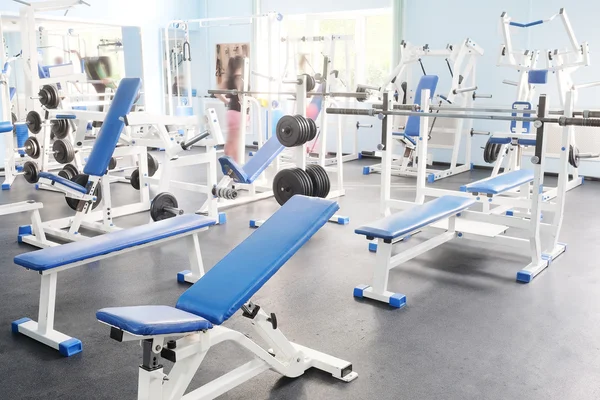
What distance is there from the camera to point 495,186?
390 cm

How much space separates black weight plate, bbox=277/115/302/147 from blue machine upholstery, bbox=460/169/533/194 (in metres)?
1.21

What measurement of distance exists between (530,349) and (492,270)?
110 cm

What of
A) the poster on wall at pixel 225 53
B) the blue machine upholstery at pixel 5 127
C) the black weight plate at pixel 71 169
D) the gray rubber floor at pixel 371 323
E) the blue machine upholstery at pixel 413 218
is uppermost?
the poster on wall at pixel 225 53

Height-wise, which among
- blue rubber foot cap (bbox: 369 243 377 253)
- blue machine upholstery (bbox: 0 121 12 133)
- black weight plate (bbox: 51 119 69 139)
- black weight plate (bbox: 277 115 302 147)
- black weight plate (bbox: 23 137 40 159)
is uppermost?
blue machine upholstery (bbox: 0 121 12 133)

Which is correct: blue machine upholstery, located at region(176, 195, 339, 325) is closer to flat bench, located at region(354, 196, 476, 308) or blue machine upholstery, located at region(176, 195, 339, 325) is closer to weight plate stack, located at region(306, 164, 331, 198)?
flat bench, located at region(354, 196, 476, 308)

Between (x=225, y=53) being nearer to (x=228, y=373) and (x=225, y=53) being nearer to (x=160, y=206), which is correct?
(x=160, y=206)

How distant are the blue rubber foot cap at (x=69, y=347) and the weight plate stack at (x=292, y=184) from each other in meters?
2.10

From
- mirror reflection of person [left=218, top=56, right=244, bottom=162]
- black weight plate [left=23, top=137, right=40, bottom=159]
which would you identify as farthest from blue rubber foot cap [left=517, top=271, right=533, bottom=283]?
mirror reflection of person [left=218, top=56, right=244, bottom=162]

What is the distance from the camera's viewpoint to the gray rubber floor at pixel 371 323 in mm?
2225

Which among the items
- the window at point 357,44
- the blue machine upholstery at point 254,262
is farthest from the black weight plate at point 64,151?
the blue machine upholstery at point 254,262

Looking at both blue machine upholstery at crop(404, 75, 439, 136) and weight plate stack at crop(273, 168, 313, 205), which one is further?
blue machine upholstery at crop(404, 75, 439, 136)

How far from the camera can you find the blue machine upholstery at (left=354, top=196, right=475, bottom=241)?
9.73ft

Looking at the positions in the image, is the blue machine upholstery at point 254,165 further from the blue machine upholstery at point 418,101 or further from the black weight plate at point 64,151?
the blue machine upholstery at point 418,101

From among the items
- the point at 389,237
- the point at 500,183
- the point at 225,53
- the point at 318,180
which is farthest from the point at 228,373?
the point at 225,53
